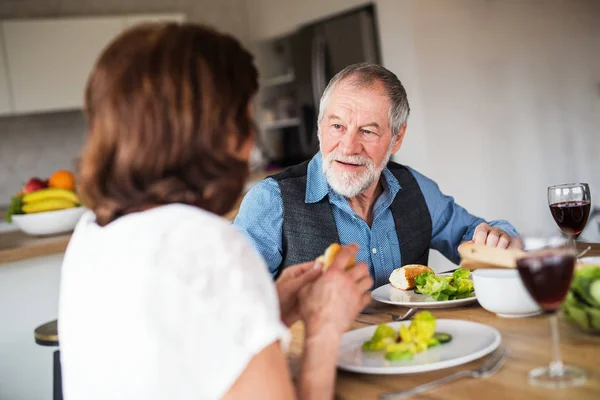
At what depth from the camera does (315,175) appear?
2271mm

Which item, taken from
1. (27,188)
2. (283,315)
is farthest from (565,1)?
(283,315)

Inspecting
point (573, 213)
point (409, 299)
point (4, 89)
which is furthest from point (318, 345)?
point (4, 89)

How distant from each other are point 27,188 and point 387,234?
5.56 feet

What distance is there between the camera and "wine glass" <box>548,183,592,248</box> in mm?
1775

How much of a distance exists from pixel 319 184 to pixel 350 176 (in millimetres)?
95

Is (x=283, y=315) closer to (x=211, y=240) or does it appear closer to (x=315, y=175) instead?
(x=211, y=240)

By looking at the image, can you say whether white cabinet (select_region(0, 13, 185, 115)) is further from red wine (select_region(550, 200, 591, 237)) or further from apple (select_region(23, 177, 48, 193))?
red wine (select_region(550, 200, 591, 237))

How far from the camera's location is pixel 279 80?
5.98 m

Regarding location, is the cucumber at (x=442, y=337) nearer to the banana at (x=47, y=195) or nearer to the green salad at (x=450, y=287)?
the green salad at (x=450, y=287)

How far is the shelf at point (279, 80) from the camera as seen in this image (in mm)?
5812

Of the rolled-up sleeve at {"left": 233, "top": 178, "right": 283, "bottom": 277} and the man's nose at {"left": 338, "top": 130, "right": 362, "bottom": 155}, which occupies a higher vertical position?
the man's nose at {"left": 338, "top": 130, "right": 362, "bottom": 155}

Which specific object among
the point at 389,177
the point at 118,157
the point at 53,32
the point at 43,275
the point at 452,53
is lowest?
the point at 43,275

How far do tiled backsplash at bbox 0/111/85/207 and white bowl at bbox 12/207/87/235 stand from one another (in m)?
2.37

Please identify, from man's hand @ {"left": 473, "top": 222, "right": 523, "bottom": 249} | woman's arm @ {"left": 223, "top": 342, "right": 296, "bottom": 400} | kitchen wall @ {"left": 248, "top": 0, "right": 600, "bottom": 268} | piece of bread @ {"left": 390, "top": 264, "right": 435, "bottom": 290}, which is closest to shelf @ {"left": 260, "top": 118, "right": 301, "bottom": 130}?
kitchen wall @ {"left": 248, "top": 0, "right": 600, "bottom": 268}
